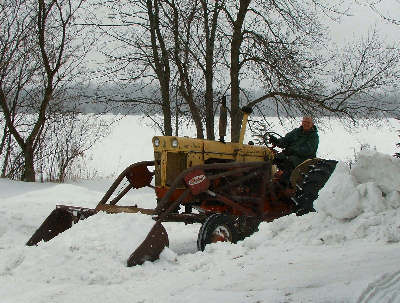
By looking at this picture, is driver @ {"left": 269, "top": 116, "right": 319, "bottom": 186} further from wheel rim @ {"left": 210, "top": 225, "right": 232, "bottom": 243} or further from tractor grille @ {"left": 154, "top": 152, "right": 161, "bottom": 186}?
tractor grille @ {"left": 154, "top": 152, "right": 161, "bottom": 186}

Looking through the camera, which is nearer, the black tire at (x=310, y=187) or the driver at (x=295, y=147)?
the black tire at (x=310, y=187)

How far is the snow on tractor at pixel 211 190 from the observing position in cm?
582

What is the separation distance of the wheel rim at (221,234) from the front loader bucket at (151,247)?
0.68m

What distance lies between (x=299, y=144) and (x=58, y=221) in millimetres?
3847

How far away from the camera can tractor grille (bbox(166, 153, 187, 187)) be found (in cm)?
641

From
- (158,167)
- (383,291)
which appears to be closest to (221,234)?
(158,167)

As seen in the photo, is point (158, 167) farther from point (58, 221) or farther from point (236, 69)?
point (236, 69)

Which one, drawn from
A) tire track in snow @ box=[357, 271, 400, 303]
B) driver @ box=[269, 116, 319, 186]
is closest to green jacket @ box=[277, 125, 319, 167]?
driver @ box=[269, 116, 319, 186]

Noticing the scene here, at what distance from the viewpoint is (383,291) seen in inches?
124

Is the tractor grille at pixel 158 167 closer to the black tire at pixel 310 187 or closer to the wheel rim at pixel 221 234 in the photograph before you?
the wheel rim at pixel 221 234

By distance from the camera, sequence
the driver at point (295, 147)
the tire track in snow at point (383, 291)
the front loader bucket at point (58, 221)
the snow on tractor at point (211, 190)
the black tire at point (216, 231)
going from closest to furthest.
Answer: the tire track in snow at point (383, 291)
the black tire at point (216, 231)
the snow on tractor at point (211, 190)
the front loader bucket at point (58, 221)
the driver at point (295, 147)

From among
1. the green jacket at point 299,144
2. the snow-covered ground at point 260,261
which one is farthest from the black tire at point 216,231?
Answer: the green jacket at point 299,144

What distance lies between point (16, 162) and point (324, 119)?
9.32m

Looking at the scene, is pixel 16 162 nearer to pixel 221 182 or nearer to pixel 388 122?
pixel 221 182
